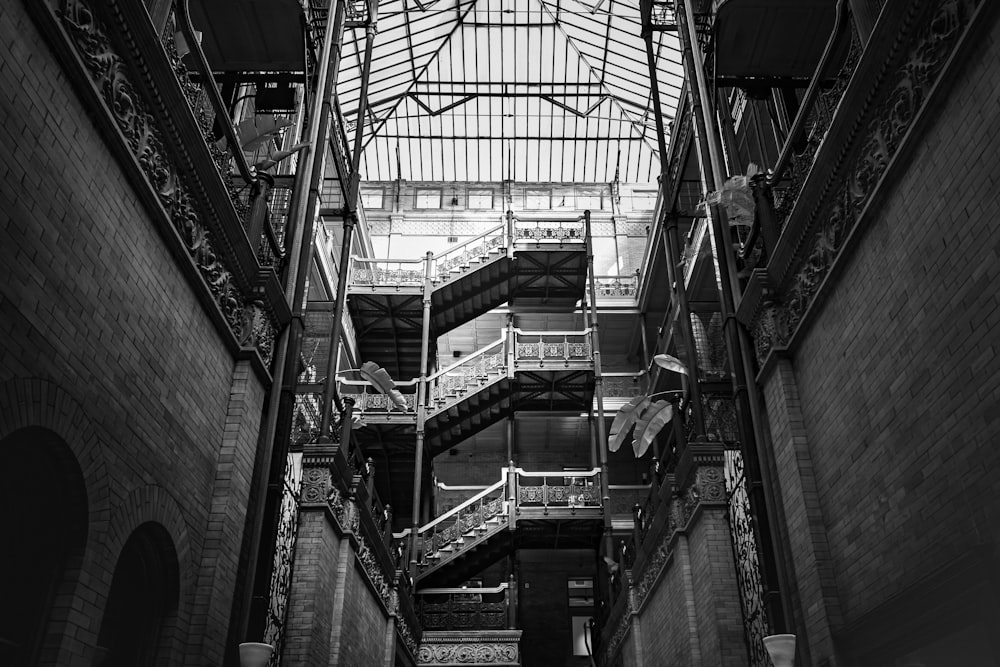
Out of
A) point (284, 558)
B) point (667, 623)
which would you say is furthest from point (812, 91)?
point (667, 623)

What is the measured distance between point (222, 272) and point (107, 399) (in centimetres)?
266

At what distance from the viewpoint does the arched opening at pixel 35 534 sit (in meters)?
5.45

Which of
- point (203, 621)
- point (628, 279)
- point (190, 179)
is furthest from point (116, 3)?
point (628, 279)

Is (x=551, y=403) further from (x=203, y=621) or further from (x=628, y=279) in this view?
(x=203, y=621)

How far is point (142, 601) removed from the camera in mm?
7199

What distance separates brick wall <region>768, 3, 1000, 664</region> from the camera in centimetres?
534

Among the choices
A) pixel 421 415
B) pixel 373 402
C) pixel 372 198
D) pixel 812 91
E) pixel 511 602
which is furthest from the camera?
pixel 372 198

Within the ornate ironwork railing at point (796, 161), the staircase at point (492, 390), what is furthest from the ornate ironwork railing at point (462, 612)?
the ornate ironwork railing at point (796, 161)

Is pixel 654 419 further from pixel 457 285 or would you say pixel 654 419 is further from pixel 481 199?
pixel 481 199

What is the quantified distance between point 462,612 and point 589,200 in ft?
65.0

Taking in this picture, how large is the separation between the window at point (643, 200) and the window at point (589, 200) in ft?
5.07

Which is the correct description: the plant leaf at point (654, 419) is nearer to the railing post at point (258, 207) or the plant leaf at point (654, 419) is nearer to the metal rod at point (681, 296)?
the metal rod at point (681, 296)

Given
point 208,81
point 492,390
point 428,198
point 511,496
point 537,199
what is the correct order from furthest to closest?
point 537,199 < point 428,198 < point 492,390 < point 511,496 < point 208,81

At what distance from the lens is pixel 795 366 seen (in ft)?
28.5
